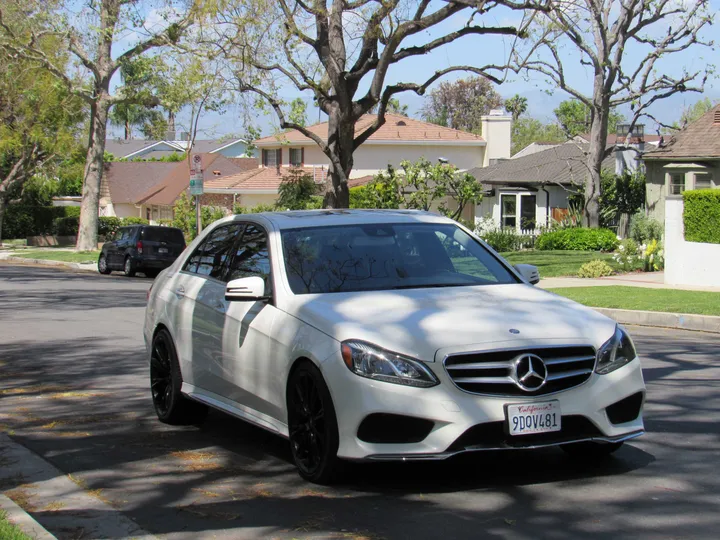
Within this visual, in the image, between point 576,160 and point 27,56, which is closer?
point 27,56

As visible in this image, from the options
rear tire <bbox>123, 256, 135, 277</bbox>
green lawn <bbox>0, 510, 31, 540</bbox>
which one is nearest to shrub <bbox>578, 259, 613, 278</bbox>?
rear tire <bbox>123, 256, 135, 277</bbox>

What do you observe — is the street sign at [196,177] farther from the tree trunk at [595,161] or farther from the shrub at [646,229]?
the tree trunk at [595,161]

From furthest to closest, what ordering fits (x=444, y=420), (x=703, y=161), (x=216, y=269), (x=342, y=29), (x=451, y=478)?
(x=703, y=161) → (x=342, y=29) → (x=216, y=269) → (x=451, y=478) → (x=444, y=420)

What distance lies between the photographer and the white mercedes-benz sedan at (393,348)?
18.4 feet

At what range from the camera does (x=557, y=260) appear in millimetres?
29984

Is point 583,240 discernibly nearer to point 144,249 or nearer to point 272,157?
point 144,249

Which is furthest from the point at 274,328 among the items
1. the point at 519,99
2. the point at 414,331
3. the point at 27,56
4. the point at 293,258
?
the point at 519,99

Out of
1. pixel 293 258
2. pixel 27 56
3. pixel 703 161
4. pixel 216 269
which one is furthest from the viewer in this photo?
pixel 27 56

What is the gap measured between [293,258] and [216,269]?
111 centimetres

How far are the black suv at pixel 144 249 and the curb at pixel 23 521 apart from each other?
2543 centimetres

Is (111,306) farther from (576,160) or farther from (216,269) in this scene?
(576,160)

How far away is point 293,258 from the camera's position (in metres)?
6.98

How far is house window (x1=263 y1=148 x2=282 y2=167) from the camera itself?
63.9 metres

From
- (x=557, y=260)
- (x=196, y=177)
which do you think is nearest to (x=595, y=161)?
(x=557, y=260)
